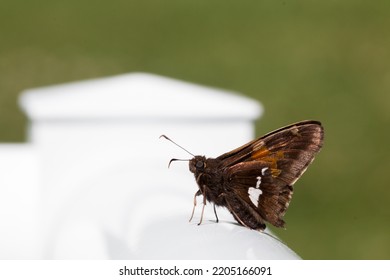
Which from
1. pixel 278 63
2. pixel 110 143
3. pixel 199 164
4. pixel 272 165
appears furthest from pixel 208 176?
pixel 278 63

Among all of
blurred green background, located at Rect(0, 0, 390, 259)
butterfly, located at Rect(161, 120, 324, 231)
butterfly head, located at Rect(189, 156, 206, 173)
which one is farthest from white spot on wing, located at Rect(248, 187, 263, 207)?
blurred green background, located at Rect(0, 0, 390, 259)

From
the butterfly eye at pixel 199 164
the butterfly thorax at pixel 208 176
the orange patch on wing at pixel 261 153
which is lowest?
the butterfly thorax at pixel 208 176

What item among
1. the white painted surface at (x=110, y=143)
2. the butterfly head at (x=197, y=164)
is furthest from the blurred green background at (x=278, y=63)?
the butterfly head at (x=197, y=164)

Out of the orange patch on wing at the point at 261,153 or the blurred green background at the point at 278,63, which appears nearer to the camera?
the orange patch on wing at the point at 261,153

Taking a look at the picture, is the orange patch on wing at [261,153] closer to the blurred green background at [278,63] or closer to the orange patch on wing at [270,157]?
the orange patch on wing at [270,157]

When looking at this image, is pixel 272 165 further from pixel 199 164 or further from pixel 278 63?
pixel 278 63

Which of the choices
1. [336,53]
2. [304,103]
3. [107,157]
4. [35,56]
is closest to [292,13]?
[336,53]

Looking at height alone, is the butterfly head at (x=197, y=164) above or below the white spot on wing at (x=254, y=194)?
above

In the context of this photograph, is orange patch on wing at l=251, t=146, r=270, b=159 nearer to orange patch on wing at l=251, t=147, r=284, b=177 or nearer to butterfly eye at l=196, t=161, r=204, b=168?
orange patch on wing at l=251, t=147, r=284, b=177
